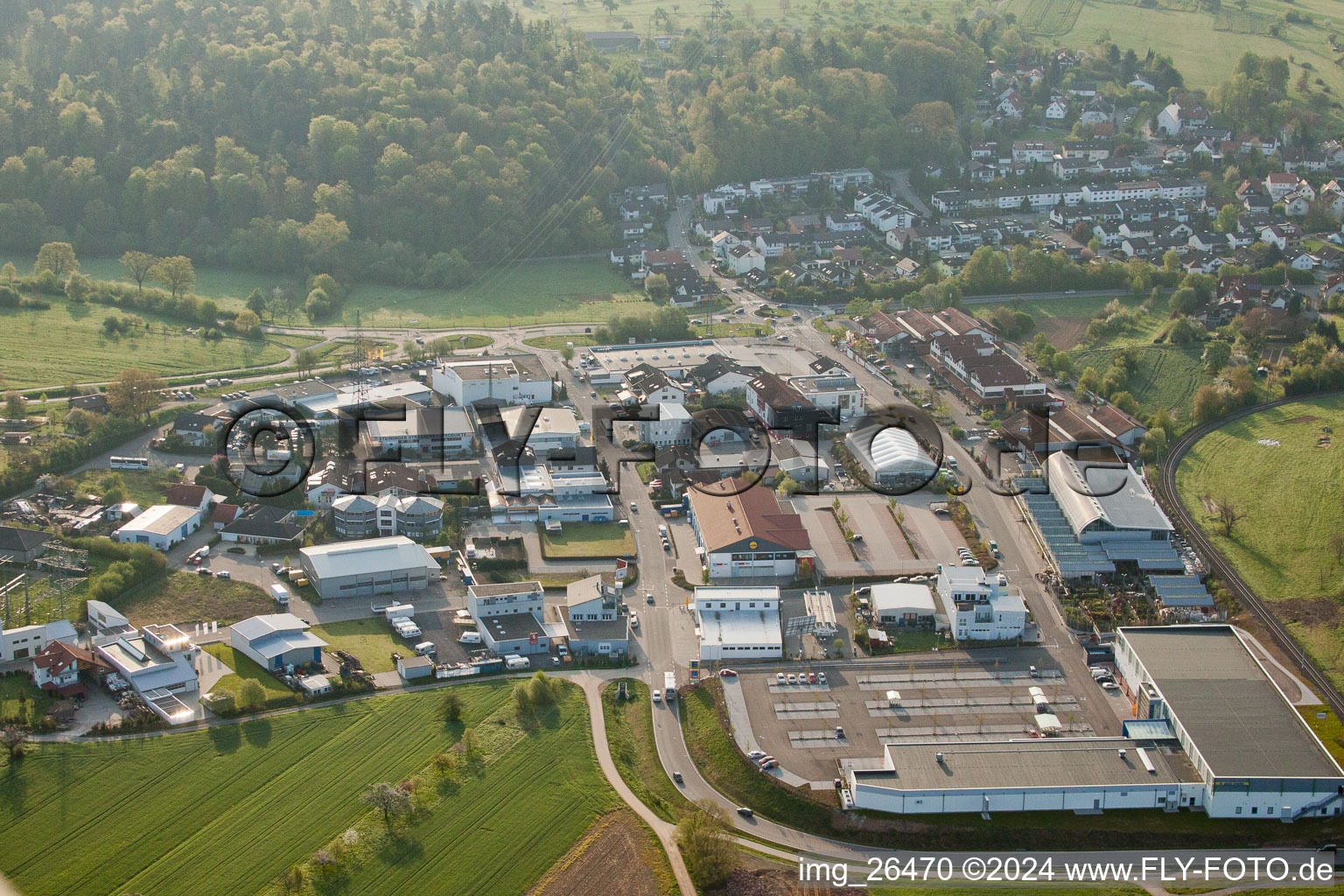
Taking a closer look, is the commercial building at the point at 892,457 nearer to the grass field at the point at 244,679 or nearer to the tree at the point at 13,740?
the grass field at the point at 244,679

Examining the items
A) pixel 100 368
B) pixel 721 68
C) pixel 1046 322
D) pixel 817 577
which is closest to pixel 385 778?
pixel 817 577

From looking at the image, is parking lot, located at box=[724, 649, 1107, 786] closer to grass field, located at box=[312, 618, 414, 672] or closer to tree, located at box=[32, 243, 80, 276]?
grass field, located at box=[312, 618, 414, 672]

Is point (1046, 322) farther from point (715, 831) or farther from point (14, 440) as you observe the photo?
point (14, 440)

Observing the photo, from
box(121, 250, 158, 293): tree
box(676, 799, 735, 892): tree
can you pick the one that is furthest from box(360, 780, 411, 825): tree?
box(121, 250, 158, 293): tree

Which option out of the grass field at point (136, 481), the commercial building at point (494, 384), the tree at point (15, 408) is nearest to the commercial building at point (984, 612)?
the commercial building at point (494, 384)

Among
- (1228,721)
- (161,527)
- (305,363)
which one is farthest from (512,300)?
(1228,721)

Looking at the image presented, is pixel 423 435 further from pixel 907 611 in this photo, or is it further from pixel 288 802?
pixel 288 802

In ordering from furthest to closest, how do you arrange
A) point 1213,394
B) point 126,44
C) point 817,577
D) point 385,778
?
point 126,44, point 1213,394, point 817,577, point 385,778
